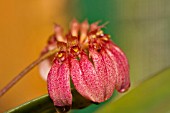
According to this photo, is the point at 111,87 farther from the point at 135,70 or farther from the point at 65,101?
the point at 135,70

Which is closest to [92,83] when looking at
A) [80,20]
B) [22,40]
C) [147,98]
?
[147,98]

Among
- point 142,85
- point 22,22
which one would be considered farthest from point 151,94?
point 22,22

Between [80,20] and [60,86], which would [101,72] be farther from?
[80,20]

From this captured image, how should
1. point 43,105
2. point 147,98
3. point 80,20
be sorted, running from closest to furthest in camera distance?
point 43,105 < point 147,98 < point 80,20

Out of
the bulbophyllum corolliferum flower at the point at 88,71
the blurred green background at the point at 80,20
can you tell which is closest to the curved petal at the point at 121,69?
the bulbophyllum corolliferum flower at the point at 88,71

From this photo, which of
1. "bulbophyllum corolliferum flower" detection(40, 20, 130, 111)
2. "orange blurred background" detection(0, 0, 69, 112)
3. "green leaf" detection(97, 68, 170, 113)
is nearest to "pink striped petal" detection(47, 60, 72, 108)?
"bulbophyllum corolliferum flower" detection(40, 20, 130, 111)

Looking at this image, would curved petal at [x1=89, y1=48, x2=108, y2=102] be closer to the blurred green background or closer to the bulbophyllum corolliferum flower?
the bulbophyllum corolliferum flower

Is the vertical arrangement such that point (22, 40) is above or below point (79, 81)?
below

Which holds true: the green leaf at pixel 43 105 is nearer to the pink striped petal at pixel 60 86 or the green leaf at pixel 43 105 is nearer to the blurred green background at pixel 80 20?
the pink striped petal at pixel 60 86
